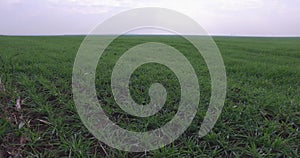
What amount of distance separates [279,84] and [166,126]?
240cm

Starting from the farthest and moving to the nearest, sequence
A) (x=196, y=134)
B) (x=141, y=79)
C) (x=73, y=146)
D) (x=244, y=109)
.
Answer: (x=141, y=79), (x=244, y=109), (x=196, y=134), (x=73, y=146)

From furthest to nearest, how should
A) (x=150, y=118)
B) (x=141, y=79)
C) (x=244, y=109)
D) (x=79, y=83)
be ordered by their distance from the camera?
(x=141, y=79) < (x=79, y=83) < (x=244, y=109) < (x=150, y=118)

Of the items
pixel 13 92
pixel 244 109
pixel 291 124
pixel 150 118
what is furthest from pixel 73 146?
pixel 291 124

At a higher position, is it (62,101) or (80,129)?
(62,101)

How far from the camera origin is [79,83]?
322 cm

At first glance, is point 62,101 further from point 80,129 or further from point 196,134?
point 196,134

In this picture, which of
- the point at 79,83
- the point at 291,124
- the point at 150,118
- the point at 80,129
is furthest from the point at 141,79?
the point at 291,124

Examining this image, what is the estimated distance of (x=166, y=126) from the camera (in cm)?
224

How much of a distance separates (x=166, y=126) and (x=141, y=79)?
135 centimetres

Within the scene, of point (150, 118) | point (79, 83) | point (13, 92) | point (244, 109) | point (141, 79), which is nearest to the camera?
point (150, 118)

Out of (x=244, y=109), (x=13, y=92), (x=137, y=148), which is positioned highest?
(x=13, y=92)

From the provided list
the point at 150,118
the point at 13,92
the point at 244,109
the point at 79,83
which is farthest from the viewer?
the point at 79,83

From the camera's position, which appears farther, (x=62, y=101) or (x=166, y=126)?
(x=62, y=101)

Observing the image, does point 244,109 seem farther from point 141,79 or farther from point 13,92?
point 13,92
